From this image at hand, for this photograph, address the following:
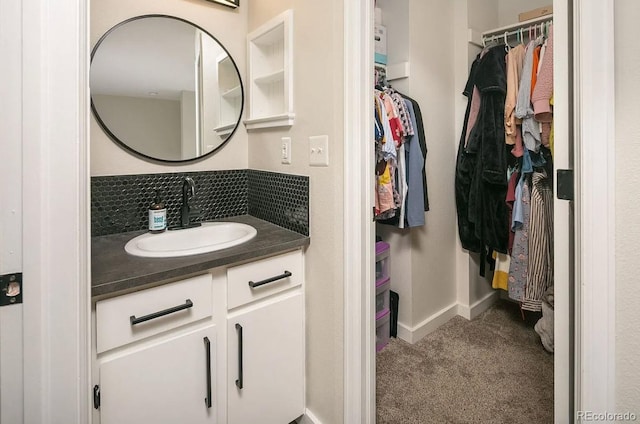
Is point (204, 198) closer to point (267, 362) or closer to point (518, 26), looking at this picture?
point (267, 362)

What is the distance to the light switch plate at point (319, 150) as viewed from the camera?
1.29 m

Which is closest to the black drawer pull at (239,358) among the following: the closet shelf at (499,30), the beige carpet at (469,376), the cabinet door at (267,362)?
the cabinet door at (267,362)

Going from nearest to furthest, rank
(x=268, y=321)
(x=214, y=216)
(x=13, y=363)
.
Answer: (x=13, y=363) < (x=268, y=321) < (x=214, y=216)

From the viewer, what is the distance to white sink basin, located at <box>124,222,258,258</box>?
50.1 inches

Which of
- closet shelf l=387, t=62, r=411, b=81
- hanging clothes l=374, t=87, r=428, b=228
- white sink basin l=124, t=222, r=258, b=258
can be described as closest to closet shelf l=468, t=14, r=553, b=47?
closet shelf l=387, t=62, r=411, b=81

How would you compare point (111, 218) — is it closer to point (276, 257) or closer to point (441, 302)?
point (276, 257)

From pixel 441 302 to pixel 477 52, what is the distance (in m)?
1.72

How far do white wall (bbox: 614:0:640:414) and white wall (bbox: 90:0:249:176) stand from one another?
5.02 feet

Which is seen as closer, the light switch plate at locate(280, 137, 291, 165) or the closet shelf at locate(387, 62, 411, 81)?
the light switch plate at locate(280, 137, 291, 165)

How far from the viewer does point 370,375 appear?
1307 millimetres

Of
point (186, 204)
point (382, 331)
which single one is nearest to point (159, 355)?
point (186, 204)

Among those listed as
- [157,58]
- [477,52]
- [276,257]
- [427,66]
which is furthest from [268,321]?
[477,52]

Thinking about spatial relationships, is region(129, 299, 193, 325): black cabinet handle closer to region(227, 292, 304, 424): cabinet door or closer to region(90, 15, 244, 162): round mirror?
region(227, 292, 304, 424): cabinet door

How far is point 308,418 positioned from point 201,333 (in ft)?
2.12
